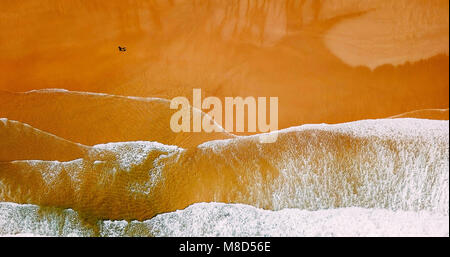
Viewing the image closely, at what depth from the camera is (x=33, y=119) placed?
3.99ft

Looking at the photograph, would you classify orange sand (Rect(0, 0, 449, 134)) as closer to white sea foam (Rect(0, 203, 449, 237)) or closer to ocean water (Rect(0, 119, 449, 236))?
ocean water (Rect(0, 119, 449, 236))

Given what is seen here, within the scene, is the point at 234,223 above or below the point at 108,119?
below

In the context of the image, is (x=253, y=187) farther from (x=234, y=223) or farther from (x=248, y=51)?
(x=248, y=51)

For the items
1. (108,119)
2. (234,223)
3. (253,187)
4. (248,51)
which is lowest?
(234,223)

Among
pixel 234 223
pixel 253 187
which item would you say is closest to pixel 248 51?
pixel 253 187

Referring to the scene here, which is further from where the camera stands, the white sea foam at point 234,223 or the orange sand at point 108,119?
the orange sand at point 108,119

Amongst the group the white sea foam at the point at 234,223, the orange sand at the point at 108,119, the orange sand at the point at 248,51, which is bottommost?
the white sea foam at the point at 234,223

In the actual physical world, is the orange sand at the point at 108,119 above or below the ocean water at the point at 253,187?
above

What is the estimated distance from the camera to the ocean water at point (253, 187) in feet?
3.64

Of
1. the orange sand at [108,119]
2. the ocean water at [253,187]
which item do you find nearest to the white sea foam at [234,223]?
the ocean water at [253,187]

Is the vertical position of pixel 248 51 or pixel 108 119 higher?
pixel 248 51

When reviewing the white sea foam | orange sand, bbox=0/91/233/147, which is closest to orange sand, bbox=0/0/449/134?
orange sand, bbox=0/91/233/147

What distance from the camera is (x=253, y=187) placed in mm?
1150

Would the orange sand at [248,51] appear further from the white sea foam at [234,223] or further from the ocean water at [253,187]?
the white sea foam at [234,223]
